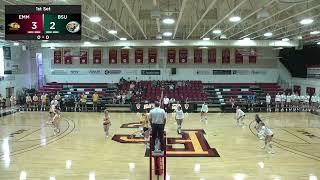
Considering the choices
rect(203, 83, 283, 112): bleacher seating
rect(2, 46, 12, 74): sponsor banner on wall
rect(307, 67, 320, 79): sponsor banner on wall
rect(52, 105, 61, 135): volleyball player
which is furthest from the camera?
rect(203, 83, 283, 112): bleacher seating

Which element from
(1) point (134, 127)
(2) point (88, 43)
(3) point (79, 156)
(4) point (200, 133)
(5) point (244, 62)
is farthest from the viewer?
(5) point (244, 62)

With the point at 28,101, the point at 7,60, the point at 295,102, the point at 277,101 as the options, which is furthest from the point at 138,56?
the point at 295,102

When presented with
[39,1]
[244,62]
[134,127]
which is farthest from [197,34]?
[39,1]

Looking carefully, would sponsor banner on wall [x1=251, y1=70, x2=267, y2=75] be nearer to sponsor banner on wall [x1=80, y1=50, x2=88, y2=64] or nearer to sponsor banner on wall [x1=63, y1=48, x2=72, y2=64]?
sponsor banner on wall [x1=80, y1=50, x2=88, y2=64]

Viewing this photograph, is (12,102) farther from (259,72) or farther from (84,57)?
(259,72)

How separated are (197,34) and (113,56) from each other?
31.0ft

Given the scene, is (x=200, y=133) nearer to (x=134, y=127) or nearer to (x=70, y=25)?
(x=134, y=127)

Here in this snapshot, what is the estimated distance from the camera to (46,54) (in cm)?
3944

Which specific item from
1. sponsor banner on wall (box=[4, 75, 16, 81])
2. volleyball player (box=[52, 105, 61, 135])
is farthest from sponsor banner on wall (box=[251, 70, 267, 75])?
volleyball player (box=[52, 105, 61, 135])
